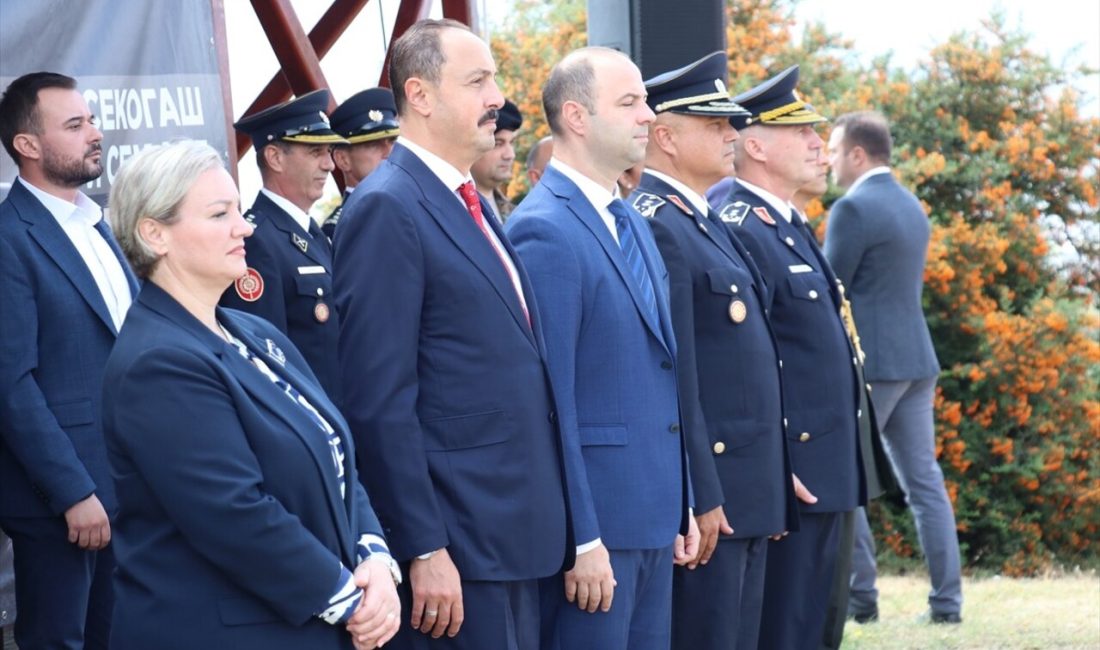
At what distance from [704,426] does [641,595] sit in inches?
19.5

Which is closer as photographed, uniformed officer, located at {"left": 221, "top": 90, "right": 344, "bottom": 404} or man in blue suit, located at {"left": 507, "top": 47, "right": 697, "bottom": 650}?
man in blue suit, located at {"left": 507, "top": 47, "right": 697, "bottom": 650}

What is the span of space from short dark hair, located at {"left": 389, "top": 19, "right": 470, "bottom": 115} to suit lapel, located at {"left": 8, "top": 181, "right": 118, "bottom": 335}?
1.04 m

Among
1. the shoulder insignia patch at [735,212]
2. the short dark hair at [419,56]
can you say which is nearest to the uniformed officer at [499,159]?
the shoulder insignia patch at [735,212]

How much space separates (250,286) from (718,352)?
51.7 inches

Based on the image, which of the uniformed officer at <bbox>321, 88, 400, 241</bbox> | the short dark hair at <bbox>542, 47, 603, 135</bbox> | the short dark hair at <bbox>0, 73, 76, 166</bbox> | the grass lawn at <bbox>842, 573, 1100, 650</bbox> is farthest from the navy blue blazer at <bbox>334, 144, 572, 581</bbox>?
the grass lawn at <bbox>842, 573, 1100, 650</bbox>

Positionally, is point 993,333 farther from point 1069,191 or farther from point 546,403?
point 546,403

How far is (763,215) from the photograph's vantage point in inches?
197

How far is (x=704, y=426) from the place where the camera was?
13.7 feet

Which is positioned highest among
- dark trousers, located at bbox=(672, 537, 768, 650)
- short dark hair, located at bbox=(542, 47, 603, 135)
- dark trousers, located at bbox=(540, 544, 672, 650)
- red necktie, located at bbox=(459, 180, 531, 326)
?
short dark hair, located at bbox=(542, 47, 603, 135)

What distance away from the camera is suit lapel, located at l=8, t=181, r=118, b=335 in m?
4.11

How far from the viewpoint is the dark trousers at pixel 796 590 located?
193 inches

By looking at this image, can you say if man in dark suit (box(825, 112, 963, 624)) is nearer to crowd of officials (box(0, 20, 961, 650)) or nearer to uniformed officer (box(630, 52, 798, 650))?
crowd of officials (box(0, 20, 961, 650))

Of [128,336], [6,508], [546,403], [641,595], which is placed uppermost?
[128,336]

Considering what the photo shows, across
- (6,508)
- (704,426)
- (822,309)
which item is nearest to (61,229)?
(6,508)
